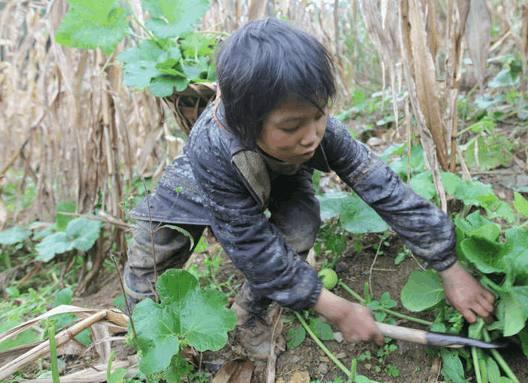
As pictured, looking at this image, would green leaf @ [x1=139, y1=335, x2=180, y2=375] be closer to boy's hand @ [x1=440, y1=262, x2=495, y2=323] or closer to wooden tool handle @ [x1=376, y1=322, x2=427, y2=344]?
wooden tool handle @ [x1=376, y1=322, x2=427, y2=344]

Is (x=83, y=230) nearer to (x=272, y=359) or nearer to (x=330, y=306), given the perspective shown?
(x=272, y=359)

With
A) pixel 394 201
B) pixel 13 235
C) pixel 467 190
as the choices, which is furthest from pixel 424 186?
pixel 13 235

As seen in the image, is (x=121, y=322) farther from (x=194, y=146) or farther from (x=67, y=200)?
(x=67, y=200)

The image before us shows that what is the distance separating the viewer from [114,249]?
210cm

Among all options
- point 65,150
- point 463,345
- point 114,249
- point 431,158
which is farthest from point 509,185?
point 65,150

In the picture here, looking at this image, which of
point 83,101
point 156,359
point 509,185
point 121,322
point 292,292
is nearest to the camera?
point 156,359

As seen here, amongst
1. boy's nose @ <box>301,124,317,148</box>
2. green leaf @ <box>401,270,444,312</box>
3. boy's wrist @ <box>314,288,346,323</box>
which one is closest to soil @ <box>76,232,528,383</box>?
green leaf @ <box>401,270,444,312</box>

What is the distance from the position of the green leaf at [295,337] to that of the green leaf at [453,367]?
357 mm

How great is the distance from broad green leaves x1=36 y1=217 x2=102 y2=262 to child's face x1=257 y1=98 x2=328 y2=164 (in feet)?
3.74

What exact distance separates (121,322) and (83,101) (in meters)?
1.14

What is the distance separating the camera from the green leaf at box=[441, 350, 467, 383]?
1.07m

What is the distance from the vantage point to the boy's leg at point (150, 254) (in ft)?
4.49

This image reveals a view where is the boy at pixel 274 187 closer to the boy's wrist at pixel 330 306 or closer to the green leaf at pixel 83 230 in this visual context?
the boy's wrist at pixel 330 306

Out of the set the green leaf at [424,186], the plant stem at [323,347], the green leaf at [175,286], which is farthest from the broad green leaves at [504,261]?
the green leaf at [175,286]
